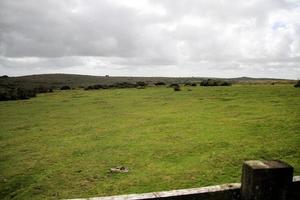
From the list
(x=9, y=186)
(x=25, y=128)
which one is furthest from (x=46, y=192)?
(x=25, y=128)

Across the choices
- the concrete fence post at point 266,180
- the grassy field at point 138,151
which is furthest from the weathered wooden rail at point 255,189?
the grassy field at point 138,151

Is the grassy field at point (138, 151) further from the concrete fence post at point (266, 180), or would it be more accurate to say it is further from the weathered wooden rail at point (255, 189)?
the concrete fence post at point (266, 180)

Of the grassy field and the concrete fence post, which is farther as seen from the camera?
the grassy field

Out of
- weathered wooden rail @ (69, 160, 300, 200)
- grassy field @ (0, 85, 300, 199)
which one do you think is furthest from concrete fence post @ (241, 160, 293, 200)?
grassy field @ (0, 85, 300, 199)

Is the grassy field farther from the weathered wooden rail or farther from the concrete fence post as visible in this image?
the concrete fence post

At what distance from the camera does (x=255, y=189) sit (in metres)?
3.71

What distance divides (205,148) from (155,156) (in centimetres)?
222

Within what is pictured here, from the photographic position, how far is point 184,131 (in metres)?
15.2

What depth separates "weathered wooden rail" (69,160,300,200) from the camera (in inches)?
145

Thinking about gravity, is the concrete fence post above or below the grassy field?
above

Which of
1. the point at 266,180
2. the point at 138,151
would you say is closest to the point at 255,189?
the point at 266,180

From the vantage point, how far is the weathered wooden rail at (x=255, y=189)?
3.69 meters

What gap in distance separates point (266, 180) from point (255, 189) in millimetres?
182

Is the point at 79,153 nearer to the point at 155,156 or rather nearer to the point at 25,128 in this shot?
the point at 155,156
